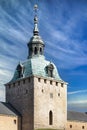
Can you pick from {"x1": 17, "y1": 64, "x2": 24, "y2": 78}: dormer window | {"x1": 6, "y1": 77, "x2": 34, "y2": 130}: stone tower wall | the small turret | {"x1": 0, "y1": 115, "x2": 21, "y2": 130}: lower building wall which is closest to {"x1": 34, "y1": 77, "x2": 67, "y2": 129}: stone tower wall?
{"x1": 6, "y1": 77, "x2": 34, "y2": 130}: stone tower wall

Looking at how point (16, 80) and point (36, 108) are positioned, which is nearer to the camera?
point (36, 108)

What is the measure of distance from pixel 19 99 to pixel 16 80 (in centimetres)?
291

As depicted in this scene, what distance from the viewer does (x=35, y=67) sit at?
2040 inches

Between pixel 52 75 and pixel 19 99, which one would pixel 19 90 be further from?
pixel 52 75

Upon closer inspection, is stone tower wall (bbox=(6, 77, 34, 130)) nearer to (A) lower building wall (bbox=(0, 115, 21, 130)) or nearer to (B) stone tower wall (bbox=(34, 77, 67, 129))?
(B) stone tower wall (bbox=(34, 77, 67, 129))

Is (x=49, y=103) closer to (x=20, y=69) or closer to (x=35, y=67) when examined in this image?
(x=35, y=67)

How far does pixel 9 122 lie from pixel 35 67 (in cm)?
906

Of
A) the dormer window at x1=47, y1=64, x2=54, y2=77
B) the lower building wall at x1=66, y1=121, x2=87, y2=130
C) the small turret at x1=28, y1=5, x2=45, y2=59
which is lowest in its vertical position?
the lower building wall at x1=66, y1=121, x2=87, y2=130

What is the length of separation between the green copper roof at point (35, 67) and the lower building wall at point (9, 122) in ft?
22.0

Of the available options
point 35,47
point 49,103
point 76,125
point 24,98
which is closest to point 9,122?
point 24,98

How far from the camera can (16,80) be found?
52.5 metres

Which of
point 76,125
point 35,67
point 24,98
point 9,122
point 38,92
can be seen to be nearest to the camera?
point 9,122

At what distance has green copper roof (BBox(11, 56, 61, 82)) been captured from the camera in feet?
168

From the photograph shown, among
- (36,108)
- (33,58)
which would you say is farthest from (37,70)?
(36,108)
